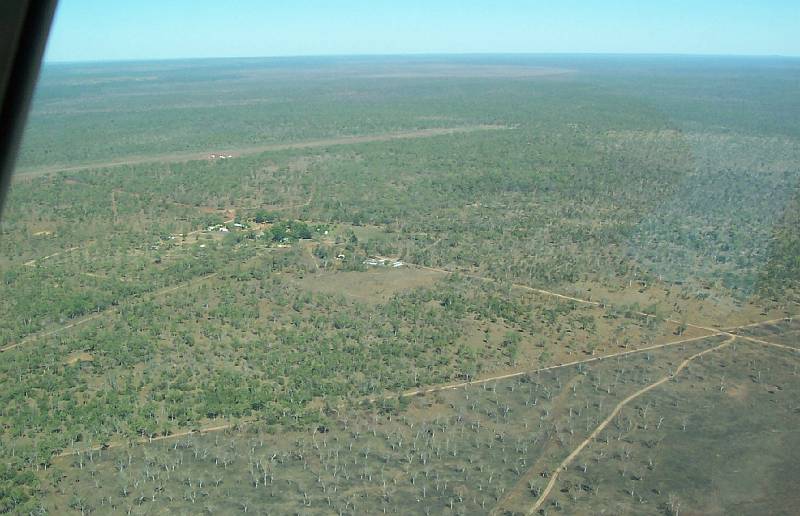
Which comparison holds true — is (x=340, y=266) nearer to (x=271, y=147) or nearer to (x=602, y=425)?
(x=602, y=425)

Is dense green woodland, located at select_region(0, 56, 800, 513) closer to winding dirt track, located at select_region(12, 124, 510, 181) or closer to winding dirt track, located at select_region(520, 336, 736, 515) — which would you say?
winding dirt track, located at select_region(12, 124, 510, 181)

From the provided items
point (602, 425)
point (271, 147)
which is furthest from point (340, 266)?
point (271, 147)

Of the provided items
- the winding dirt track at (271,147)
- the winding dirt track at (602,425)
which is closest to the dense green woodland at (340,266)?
the winding dirt track at (271,147)

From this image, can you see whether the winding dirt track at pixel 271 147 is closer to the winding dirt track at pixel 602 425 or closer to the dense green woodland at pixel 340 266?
the dense green woodland at pixel 340 266

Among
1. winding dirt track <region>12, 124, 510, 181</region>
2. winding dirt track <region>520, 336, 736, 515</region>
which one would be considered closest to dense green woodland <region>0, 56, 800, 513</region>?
winding dirt track <region>12, 124, 510, 181</region>

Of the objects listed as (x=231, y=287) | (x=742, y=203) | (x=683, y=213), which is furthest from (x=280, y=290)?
(x=742, y=203)

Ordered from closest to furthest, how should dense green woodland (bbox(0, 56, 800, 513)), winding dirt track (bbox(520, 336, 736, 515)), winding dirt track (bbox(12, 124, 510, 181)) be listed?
winding dirt track (bbox(520, 336, 736, 515)) < dense green woodland (bbox(0, 56, 800, 513)) < winding dirt track (bbox(12, 124, 510, 181))
